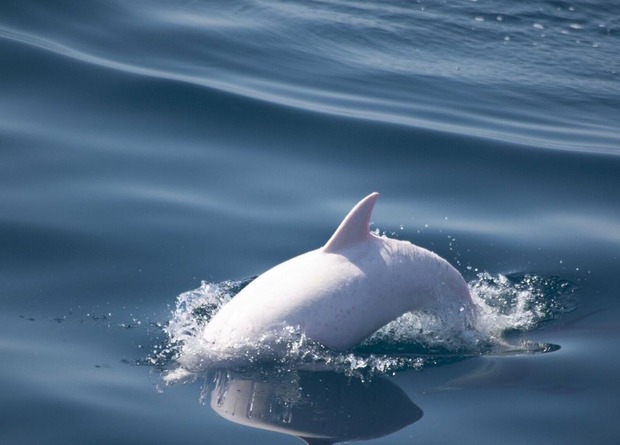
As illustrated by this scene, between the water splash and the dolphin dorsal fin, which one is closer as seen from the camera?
the dolphin dorsal fin

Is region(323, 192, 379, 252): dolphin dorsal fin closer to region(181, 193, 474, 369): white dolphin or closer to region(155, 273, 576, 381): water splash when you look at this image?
region(181, 193, 474, 369): white dolphin

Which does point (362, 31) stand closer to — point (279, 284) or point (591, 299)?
point (591, 299)

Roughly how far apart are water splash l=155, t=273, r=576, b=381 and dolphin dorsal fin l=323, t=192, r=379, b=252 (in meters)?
0.74

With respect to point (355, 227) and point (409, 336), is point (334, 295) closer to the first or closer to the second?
point (355, 227)

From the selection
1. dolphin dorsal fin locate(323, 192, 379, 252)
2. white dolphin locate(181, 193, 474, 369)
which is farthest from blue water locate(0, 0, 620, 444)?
dolphin dorsal fin locate(323, 192, 379, 252)

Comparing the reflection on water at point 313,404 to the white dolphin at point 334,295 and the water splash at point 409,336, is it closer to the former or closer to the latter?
the water splash at point 409,336

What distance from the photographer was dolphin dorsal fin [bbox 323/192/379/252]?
7148 millimetres

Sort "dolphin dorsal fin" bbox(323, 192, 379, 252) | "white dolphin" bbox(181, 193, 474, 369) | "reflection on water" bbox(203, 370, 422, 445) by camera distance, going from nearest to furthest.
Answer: "reflection on water" bbox(203, 370, 422, 445), "dolphin dorsal fin" bbox(323, 192, 379, 252), "white dolphin" bbox(181, 193, 474, 369)

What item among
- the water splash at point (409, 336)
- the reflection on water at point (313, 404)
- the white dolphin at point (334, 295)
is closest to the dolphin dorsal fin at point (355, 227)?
the white dolphin at point (334, 295)

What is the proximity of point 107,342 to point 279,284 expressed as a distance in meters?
1.61

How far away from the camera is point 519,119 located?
14797 mm

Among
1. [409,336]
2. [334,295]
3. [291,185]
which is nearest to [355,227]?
[334,295]

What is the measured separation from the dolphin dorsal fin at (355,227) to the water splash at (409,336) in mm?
742

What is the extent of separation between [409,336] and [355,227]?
3.89 ft
